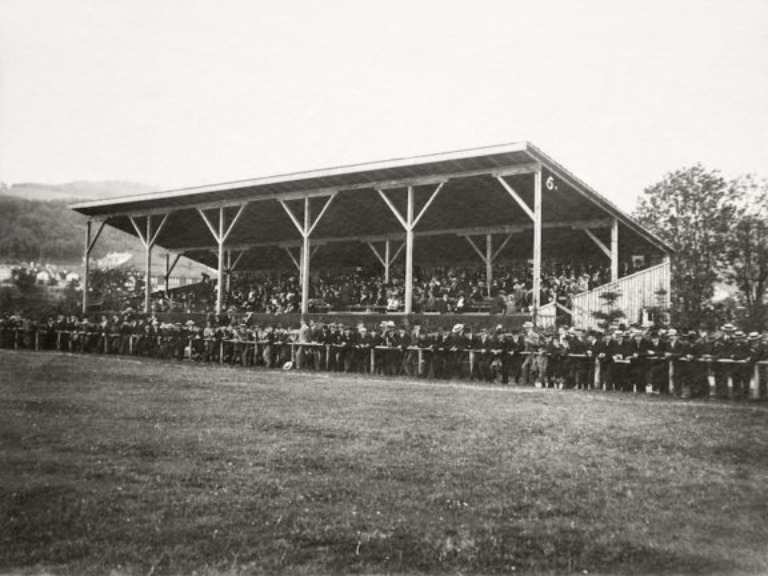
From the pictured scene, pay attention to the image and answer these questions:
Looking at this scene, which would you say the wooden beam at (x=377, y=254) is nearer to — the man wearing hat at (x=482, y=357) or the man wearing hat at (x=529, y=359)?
the man wearing hat at (x=482, y=357)

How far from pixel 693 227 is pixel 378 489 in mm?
25147

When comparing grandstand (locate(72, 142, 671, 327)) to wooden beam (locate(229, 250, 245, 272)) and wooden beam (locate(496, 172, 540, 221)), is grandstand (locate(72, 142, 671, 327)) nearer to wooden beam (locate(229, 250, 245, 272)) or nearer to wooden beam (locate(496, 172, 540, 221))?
wooden beam (locate(496, 172, 540, 221))

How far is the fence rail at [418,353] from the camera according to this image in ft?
41.5

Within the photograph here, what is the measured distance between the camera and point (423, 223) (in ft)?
89.4

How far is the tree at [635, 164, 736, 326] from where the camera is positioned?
1991 cm

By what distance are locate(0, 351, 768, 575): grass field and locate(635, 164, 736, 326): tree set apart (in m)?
9.91

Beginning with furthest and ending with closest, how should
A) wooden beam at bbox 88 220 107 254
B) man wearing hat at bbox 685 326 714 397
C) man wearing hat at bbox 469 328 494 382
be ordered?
wooden beam at bbox 88 220 107 254, man wearing hat at bbox 469 328 494 382, man wearing hat at bbox 685 326 714 397

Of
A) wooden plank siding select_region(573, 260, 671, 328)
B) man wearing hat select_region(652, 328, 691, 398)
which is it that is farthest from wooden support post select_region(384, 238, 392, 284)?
man wearing hat select_region(652, 328, 691, 398)

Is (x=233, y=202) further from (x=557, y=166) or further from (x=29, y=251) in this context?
(x=557, y=166)

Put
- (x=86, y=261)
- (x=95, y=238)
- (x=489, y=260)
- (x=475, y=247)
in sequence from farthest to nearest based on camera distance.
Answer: (x=95, y=238) → (x=86, y=261) → (x=475, y=247) → (x=489, y=260)

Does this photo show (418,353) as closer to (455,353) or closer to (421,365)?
(421,365)

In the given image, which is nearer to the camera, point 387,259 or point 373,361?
point 373,361

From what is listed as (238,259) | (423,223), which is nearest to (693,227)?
(423,223)

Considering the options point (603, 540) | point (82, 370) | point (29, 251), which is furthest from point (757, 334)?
point (29, 251)
